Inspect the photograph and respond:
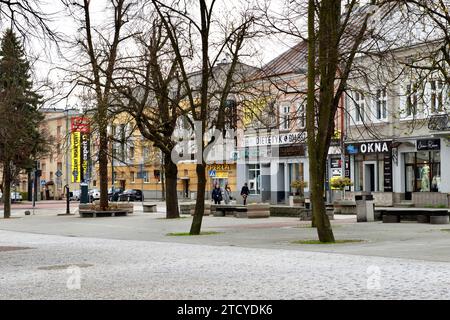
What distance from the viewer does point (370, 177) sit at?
4906 centimetres

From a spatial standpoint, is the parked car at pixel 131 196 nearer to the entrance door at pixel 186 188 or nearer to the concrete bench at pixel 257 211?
the entrance door at pixel 186 188

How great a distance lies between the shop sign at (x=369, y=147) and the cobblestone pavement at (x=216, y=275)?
31057mm

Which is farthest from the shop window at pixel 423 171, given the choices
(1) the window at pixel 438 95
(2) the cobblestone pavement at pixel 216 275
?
(2) the cobblestone pavement at pixel 216 275

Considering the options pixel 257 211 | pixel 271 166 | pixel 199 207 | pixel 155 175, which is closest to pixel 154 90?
pixel 199 207

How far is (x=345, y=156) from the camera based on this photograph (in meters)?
50.2

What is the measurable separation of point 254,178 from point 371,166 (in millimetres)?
12942

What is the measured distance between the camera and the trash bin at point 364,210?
28.6 m

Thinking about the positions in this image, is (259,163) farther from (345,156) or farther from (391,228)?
(391,228)

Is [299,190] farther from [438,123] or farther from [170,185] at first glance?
[170,185]

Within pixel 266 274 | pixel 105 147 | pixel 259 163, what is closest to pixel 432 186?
pixel 259 163

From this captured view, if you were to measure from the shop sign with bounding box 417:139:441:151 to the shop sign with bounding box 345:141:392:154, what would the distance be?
2.39m

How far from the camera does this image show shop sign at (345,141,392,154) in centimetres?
4675
